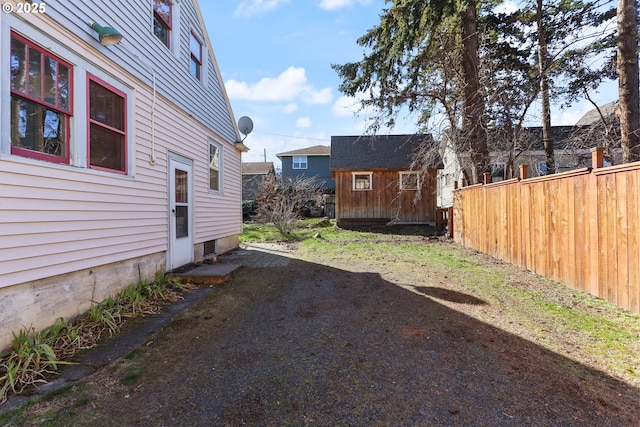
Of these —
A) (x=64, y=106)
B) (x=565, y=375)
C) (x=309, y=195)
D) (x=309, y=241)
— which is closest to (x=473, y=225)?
(x=309, y=241)

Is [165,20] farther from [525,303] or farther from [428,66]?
[428,66]

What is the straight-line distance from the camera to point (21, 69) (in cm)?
299

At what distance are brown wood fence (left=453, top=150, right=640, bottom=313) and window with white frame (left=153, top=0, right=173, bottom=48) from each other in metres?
7.26

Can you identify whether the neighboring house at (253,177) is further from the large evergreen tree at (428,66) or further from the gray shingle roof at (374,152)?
the large evergreen tree at (428,66)

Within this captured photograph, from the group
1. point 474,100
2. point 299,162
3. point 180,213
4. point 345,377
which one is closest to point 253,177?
point 299,162

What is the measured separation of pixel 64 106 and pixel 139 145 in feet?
4.49

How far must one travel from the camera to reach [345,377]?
250 cm

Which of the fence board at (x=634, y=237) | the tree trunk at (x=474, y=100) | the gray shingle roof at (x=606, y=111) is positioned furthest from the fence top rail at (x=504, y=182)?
the gray shingle roof at (x=606, y=111)

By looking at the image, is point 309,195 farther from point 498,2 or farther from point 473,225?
point 498,2

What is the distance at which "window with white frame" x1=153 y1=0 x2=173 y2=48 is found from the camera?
5.68m

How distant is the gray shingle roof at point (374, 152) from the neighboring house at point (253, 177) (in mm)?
9776

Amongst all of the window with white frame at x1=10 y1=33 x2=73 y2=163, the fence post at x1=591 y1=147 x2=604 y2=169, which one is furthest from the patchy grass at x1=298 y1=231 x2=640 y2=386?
the window with white frame at x1=10 y1=33 x2=73 y2=163

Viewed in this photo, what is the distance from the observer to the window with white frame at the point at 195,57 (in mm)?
7000

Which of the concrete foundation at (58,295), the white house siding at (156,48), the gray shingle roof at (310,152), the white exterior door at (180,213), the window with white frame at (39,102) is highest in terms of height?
the gray shingle roof at (310,152)
